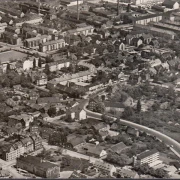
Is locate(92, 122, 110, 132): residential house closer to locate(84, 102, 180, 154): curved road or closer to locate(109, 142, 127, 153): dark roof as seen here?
locate(84, 102, 180, 154): curved road

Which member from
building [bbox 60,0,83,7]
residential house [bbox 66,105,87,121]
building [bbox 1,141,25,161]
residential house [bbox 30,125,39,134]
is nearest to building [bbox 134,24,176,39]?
building [bbox 60,0,83,7]

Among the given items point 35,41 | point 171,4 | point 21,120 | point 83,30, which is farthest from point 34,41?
point 171,4

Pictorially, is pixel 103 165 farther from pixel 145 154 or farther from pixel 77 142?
pixel 77 142

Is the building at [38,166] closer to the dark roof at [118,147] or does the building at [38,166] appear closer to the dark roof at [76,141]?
the dark roof at [76,141]

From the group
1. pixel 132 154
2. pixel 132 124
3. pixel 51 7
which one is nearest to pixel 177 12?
pixel 51 7

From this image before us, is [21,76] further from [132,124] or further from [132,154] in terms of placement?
[132,154]
